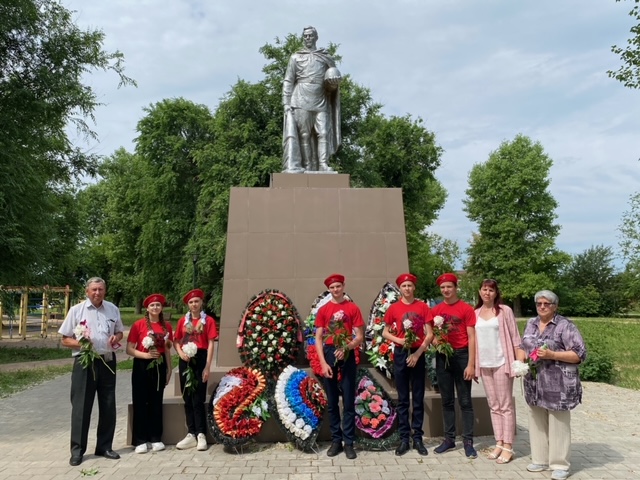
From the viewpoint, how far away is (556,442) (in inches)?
168

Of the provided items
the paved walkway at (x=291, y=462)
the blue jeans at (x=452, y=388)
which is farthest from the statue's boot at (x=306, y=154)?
the paved walkway at (x=291, y=462)

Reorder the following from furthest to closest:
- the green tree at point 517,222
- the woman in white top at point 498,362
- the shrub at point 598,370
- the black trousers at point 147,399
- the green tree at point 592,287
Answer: the green tree at point 592,287, the green tree at point 517,222, the shrub at point 598,370, the black trousers at point 147,399, the woman in white top at point 498,362

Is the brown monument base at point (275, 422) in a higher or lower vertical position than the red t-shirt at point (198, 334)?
lower

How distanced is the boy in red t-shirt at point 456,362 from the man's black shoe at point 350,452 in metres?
0.76

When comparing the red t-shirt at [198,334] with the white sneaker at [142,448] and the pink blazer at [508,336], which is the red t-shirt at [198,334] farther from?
the pink blazer at [508,336]

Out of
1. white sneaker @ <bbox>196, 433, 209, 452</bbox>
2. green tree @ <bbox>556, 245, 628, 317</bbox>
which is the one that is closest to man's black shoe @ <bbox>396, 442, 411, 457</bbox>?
white sneaker @ <bbox>196, 433, 209, 452</bbox>

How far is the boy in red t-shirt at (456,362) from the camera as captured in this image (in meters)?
4.74

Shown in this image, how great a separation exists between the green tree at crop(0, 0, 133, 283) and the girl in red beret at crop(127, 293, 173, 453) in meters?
7.58

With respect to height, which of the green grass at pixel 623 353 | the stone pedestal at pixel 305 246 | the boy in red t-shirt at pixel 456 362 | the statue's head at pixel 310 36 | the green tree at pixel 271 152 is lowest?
the green grass at pixel 623 353

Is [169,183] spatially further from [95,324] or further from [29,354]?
[95,324]

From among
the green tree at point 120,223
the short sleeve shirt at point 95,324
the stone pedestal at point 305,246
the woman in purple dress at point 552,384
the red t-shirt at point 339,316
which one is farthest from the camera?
the green tree at point 120,223

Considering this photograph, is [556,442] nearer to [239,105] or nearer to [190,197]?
[239,105]

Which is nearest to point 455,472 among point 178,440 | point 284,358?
point 284,358

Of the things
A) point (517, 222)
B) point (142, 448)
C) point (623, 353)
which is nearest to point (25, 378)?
point (142, 448)
